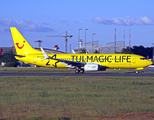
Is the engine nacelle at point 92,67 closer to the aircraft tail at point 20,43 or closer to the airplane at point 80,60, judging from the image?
the airplane at point 80,60

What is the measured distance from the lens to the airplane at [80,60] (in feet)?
131

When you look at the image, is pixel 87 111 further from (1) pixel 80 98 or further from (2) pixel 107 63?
(2) pixel 107 63

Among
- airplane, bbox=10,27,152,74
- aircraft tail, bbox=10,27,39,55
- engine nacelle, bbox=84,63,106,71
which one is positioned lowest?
Answer: engine nacelle, bbox=84,63,106,71

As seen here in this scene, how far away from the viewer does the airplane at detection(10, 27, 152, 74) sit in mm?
40000

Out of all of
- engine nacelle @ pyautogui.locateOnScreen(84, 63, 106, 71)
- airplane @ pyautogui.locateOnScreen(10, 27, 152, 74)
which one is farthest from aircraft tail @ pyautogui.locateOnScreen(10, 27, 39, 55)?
engine nacelle @ pyautogui.locateOnScreen(84, 63, 106, 71)

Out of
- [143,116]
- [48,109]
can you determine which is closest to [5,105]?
[48,109]

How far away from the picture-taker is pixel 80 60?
41.9 metres

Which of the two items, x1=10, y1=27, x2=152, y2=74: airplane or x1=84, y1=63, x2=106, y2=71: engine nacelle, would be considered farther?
x1=10, y1=27, x2=152, y2=74: airplane

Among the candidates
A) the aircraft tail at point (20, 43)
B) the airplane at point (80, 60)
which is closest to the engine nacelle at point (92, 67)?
the airplane at point (80, 60)

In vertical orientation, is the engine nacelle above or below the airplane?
below

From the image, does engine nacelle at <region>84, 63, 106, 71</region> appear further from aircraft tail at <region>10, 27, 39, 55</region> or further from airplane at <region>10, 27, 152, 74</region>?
aircraft tail at <region>10, 27, 39, 55</region>

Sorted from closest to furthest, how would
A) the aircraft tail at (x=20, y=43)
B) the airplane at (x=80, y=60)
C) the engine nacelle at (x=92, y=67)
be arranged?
the engine nacelle at (x=92, y=67) < the airplane at (x=80, y=60) < the aircraft tail at (x=20, y=43)

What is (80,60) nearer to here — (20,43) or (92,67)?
(92,67)

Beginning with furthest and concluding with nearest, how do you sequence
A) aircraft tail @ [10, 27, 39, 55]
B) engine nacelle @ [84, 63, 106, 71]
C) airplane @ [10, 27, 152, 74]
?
aircraft tail @ [10, 27, 39, 55] → airplane @ [10, 27, 152, 74] → engine nacelle @ [84, 63, 106, 71]
